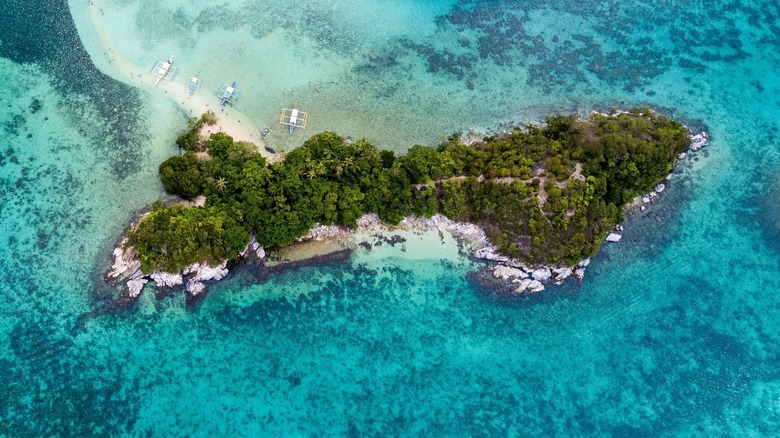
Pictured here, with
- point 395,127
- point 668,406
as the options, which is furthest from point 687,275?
point 395,127

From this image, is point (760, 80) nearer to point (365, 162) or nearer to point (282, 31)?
point (365, 162)

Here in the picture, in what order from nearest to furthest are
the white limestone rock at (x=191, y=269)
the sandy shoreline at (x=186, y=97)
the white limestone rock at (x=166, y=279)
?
1. the white limestone rock at (x=166, y=279)
2. the white limestone rock at (x=191, y=269)
3. the sandy shoreline at (x=186, y=97)

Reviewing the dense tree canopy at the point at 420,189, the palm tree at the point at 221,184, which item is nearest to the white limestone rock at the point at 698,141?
the dense tree canopy at the point at 420,189

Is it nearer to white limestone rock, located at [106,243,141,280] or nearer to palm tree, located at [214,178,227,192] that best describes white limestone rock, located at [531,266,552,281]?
palm tree, located at [214,178,227,192]

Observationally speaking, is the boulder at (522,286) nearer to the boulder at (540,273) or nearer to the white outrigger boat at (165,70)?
the boulder at (540,273)

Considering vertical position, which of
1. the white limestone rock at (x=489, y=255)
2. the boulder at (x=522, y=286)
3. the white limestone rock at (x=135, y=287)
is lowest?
the white limestone rock at (x=135, y=287)

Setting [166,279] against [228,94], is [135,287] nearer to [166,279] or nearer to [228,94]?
[166,279]

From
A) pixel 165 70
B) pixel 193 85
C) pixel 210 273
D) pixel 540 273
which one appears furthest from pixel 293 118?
pixel 540 273
